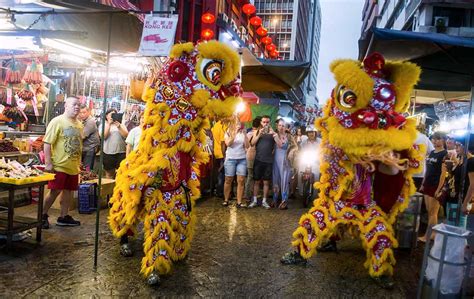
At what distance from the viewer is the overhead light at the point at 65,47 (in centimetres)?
572

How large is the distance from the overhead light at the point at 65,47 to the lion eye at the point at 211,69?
8.91 ft

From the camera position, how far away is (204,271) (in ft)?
14.8

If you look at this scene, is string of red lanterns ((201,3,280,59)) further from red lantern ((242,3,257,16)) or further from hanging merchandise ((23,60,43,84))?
hanging merchandise ((23,60,43,84))

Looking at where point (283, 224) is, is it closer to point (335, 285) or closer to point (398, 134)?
point (335, 285)

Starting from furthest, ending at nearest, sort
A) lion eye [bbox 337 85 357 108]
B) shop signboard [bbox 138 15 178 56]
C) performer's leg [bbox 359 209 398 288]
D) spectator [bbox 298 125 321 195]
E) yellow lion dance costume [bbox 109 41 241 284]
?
1. spectator [bbox 298 125 321 195]
2. shop signboard [bbox 138 15 178 56]
3. performer's leg [bbox 359 209 398 288]
4. lion eye [bbox 337 85 357 108]
5. yellow lion dance costume [bbox 109 41 241 284]

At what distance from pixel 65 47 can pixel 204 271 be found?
4113 millimetres

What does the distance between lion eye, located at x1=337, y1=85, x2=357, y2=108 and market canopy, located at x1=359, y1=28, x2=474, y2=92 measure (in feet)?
2.07

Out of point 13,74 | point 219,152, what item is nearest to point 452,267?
point 219,152

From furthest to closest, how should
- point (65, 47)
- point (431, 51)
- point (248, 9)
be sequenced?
point (248, 9) → point (65, 47) → point (431, 51)

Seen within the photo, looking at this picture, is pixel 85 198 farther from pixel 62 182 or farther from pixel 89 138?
pixel 89 138

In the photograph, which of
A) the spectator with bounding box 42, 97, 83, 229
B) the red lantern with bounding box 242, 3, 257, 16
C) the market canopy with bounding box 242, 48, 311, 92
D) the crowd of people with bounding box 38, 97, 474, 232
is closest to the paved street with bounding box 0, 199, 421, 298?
the spectator with bounding box 42, 97, 83, 229

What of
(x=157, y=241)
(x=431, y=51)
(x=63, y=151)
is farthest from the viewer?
(x=63, y=151)

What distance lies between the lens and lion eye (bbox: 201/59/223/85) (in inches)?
164

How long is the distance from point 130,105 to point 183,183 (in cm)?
583
